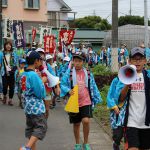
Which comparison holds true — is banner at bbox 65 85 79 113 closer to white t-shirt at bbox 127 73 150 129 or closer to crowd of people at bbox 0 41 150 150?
crowd of people at bbox 0 41 150 150

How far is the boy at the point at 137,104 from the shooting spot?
5645 mm

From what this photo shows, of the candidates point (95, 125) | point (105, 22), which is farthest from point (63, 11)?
point (95, 125)

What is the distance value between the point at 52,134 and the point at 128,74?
4223 millimetres

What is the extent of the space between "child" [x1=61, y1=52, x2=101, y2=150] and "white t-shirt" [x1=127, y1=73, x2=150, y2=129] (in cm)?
214

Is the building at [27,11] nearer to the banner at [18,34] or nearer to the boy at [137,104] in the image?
the banner at [18,34]

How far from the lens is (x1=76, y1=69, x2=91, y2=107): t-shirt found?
7793mm

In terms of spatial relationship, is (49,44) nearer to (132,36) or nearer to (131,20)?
(132,36)

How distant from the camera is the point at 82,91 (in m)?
7.83

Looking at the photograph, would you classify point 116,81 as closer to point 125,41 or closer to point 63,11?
point 125,41

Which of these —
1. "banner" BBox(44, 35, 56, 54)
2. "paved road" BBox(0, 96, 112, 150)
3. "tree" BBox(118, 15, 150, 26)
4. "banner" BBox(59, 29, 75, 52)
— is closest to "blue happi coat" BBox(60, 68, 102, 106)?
"paved road" BBox(0, 96, 112, 150)

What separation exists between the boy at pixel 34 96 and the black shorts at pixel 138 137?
1524 millimetres

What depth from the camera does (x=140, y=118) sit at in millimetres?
5648

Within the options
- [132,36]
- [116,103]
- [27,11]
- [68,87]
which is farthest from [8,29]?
[27,11]

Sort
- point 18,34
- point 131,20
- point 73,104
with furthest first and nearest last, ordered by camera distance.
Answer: point 131,20 → point 18,34 → point 73,104
